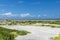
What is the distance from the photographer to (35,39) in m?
22.8

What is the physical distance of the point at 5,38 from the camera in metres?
19.2

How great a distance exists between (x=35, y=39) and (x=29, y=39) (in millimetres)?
671

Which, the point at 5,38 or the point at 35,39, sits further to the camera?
the point at 35,39

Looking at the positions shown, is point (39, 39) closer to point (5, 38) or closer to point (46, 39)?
point (46, 39)

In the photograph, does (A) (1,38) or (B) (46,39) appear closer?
(A) (1,38)

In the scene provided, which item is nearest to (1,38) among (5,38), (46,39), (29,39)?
(5,38)

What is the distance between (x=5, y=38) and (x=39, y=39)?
189 inches

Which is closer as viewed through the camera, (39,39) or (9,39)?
(9,39)

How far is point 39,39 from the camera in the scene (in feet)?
74.5

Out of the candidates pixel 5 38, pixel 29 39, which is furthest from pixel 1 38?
pixel 29 39

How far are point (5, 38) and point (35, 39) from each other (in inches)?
179

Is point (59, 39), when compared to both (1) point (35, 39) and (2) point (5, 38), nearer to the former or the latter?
(1) point (35, 39)

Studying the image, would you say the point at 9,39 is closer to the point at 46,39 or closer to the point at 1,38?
the point at 1,38

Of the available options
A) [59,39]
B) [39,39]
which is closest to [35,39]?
[39,39]
